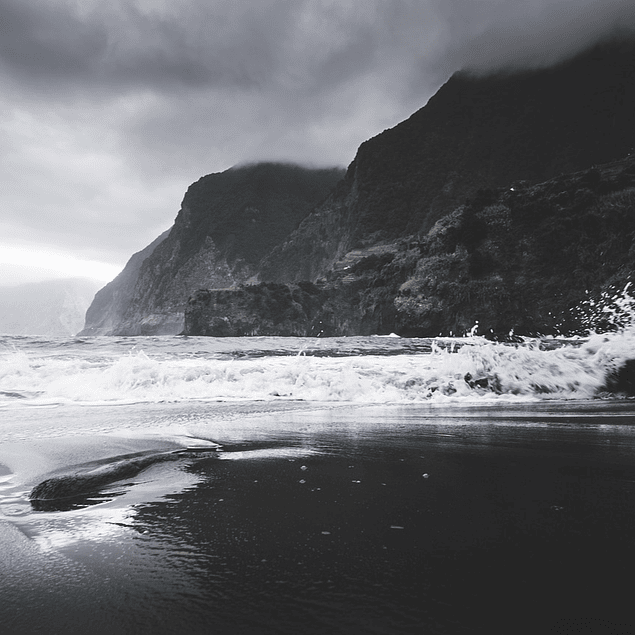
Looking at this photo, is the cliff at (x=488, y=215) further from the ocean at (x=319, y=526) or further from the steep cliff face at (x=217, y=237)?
the steep cliff face at (x=217, y=237)

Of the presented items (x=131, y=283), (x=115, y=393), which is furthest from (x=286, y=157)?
(x=115, y=393)

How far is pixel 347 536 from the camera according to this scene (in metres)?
1.74

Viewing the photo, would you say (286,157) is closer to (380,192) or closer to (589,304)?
(380,192)

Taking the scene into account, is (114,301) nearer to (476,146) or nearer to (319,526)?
(476,146)

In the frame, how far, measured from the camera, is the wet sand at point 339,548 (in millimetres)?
1166

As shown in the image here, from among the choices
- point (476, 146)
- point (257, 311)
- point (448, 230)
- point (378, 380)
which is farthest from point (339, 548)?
point (476, 146)

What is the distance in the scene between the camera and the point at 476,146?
303 feet

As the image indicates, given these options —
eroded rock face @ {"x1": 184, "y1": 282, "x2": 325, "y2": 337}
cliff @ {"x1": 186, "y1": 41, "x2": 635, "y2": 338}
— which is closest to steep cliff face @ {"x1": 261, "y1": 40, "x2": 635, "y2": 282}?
cliff @ {"x1": 186, "y1": 41, "x2": 635, "y2": 338}

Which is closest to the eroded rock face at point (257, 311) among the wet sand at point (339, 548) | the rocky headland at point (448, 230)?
the rocky headland at point (448, 230)

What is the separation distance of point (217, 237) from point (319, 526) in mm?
142224

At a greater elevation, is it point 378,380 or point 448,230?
point 448,230

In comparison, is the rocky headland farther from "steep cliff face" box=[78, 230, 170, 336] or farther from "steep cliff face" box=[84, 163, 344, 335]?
"steep cliff face" box=[78, 230, 170, 336]

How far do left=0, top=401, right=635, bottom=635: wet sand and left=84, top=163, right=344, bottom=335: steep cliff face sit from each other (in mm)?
120169

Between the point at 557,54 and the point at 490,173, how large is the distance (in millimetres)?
32914
